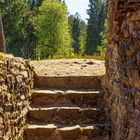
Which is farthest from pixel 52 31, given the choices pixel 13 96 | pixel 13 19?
pixel 13 96

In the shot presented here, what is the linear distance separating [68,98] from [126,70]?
2554mm

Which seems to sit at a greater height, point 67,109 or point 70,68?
point 70,68

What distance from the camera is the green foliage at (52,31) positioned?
112 ft

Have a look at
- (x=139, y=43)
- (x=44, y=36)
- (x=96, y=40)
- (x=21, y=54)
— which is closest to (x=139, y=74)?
(x=139, y=43)

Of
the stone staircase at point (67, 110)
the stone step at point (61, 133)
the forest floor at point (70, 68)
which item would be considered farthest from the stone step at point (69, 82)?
the stone step at point (61, 133)

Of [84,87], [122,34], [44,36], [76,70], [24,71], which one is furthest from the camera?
[44,36]

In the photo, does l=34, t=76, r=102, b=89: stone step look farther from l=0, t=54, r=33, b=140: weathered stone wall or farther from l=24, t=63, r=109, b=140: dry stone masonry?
l=0, t=54, r=33, b=140: weathered stone wall

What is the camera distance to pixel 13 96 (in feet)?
20.5

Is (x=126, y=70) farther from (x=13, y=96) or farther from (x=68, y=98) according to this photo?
(x=68, y=98)

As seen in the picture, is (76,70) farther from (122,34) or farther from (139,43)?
(139,43)

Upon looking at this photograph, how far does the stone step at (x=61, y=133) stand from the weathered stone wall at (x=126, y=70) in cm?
39

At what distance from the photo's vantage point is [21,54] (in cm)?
4362

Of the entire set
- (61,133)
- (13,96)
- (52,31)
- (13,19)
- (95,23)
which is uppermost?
(95,23)

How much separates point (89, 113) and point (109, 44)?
1.35m
